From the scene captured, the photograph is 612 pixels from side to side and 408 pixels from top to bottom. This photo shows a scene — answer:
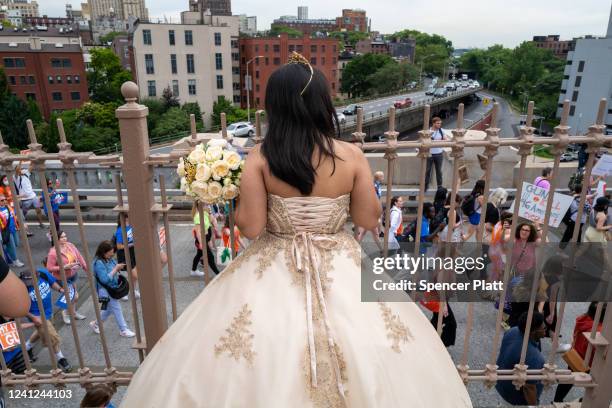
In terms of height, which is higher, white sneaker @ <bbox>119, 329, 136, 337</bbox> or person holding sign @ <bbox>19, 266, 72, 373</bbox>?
person holding sign @ <bbox>19, 266, 72, 373</bbox>

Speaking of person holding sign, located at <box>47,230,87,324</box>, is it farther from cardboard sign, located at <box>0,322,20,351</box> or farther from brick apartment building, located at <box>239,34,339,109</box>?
brick apartment building, located at <box>239,34,339,109</box>

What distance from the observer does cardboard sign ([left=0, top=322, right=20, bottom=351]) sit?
357 cm

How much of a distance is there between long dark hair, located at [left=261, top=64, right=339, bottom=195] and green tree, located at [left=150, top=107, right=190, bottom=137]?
1749 inches

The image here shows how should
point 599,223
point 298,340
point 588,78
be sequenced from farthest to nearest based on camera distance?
point 588,78 → point 599,223 → point 298,340

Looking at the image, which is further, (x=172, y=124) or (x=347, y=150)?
(x=172, y=124)

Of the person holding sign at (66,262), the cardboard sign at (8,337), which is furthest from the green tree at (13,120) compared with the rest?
the cardboard sign at (8,337)

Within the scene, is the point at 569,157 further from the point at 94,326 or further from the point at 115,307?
the point at 94,326

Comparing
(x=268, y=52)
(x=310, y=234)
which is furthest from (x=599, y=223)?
(x=268, y=52)

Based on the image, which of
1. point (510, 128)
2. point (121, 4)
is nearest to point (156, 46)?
point (510, 128)

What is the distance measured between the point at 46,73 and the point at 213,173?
56.5m

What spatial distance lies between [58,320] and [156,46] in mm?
47096

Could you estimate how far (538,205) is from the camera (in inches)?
130

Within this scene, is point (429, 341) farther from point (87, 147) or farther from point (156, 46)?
point (156, 46)

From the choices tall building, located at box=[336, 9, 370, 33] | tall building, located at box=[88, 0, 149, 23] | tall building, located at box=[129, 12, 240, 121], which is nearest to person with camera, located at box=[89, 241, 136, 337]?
tall building, located at box=[129, 12, 240, 121]
